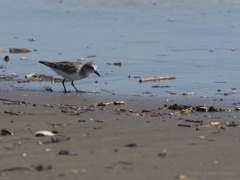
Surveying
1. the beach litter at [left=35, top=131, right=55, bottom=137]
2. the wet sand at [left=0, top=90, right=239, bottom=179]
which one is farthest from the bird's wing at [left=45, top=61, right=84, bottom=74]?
the beach litter at [left=35, top=131, right=55, bottom=137]

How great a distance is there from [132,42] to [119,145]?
29.4ft

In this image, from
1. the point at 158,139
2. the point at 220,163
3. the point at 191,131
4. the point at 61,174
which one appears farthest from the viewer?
the point at 191,131

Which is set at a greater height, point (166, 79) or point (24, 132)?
point (166, 79)

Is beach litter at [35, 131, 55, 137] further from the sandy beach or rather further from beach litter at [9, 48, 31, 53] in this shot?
beach litter at [9, 48, 31, 53]

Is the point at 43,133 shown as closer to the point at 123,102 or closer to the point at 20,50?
the point at 123,102

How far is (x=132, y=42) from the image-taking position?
44.4 feet

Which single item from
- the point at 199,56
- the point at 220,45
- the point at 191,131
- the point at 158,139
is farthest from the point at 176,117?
the point at 220,45

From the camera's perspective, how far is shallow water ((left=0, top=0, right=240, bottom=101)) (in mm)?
9344

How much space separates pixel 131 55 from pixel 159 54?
2.76 feet

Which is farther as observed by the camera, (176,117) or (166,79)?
(166,79)

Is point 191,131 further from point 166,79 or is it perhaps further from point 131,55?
point 131,55

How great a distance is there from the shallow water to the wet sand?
206cm

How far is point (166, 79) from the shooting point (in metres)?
9.38

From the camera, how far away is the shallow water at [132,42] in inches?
368
